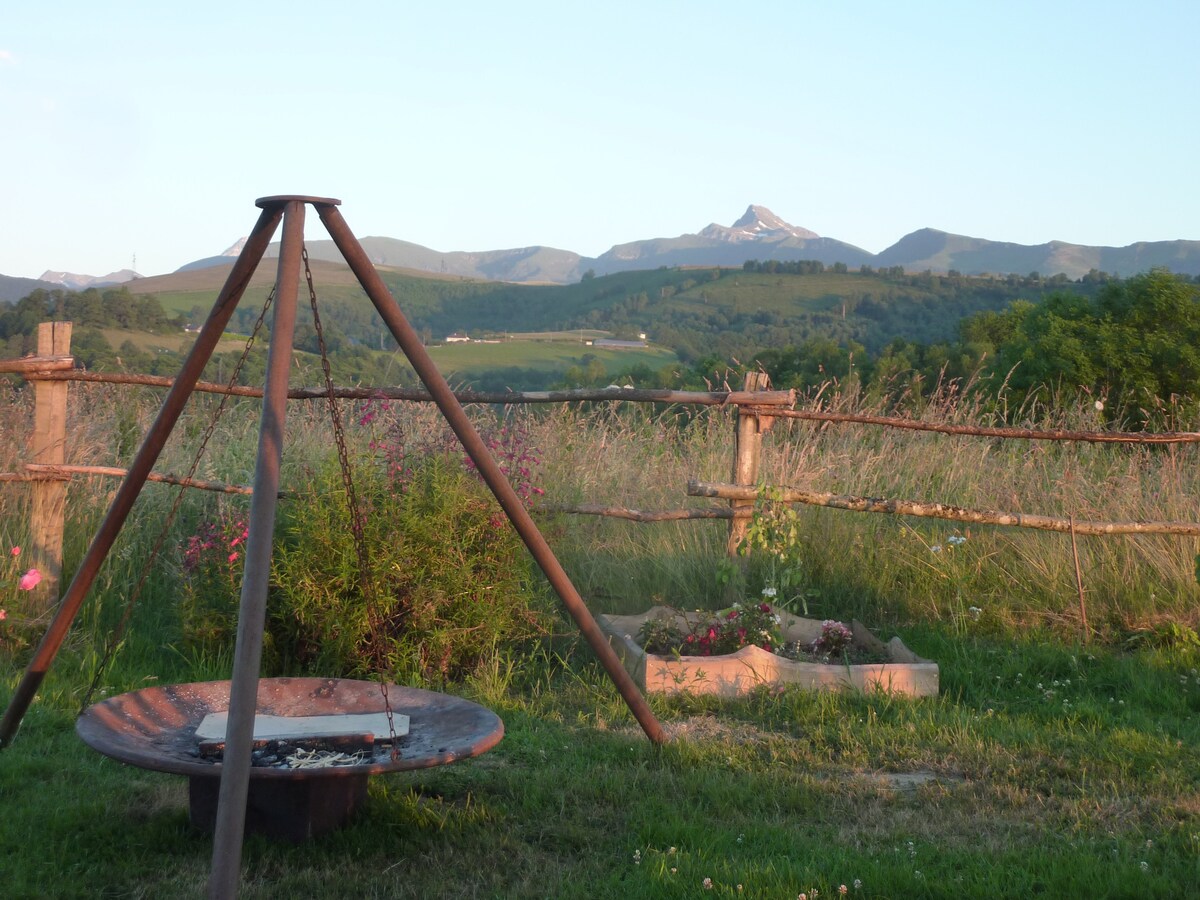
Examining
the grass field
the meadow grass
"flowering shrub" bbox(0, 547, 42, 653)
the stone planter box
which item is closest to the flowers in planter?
the stone planter box

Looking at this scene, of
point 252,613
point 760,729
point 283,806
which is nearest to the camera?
point 252,613

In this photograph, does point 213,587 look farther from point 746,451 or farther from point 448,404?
point 746,451

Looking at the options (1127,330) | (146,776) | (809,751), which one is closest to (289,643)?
(146,776)

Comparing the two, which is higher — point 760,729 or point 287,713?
point 287,713

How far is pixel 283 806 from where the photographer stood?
3.37 meters

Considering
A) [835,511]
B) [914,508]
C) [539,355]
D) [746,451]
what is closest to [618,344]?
[539,355]

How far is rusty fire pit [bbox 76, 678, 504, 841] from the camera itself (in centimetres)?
309

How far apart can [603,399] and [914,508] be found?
1774 mm

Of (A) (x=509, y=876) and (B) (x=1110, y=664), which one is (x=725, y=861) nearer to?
(A) (x=509, y=876)

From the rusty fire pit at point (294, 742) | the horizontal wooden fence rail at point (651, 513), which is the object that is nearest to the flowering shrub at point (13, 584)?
the rusty fire pit at point (294, 742)

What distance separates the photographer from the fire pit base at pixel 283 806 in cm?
336

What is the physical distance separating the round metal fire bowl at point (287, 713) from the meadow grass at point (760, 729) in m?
0.28

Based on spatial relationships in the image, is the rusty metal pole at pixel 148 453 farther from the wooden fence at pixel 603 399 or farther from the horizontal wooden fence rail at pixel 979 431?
the horizontal wooden fence rail at pixel 979 431

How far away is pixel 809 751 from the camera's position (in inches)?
168
